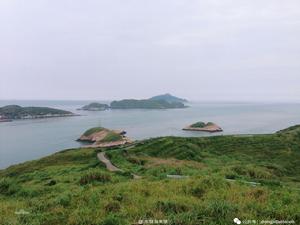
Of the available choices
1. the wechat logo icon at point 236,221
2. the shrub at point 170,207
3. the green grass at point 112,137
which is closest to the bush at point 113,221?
the shrub at point 170,207

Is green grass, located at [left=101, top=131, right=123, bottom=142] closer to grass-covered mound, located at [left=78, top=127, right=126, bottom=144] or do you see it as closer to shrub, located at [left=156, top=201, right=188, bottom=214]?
grass-covered mound, located at [left=78, top=127, right=126, bottom=144]

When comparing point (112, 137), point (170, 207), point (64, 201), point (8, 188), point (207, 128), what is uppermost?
point (170, 207)

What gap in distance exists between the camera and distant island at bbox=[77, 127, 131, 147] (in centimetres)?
9178

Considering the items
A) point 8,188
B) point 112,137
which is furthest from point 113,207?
point 112,137

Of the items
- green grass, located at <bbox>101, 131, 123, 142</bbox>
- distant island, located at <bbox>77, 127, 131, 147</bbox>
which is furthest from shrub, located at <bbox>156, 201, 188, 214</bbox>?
green grass, located at <bbox>101, 131, 123, 142</bbox>

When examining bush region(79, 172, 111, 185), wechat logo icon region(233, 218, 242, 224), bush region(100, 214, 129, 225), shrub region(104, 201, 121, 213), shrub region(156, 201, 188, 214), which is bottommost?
bush region(79, 172, 111, 185)

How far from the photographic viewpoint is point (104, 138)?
9662 centimetres

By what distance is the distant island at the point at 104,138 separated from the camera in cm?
9178

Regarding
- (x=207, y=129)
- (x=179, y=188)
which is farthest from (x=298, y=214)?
(x=207, y=129)

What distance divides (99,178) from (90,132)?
295 ft

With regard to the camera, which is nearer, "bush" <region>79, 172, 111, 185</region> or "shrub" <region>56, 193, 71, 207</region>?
"shrub" <region>56, 193, 71, 207</region>

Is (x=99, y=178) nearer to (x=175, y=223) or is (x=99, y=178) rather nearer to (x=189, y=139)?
(x=175, y=223)

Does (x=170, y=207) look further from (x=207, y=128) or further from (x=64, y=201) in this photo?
(x=207, y=128)

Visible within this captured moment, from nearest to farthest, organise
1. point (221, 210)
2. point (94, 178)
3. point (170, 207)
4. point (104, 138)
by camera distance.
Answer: point (221, 210), point (170, 207), point (94, 178), point (104, 138)
